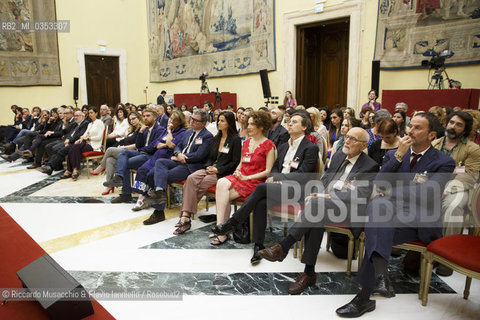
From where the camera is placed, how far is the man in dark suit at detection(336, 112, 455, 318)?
7.42ft

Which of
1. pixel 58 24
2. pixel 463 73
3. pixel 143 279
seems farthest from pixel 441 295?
pixel 58 24

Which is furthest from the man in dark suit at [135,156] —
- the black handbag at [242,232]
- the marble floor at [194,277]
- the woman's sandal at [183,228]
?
the black handbag at [242,232]

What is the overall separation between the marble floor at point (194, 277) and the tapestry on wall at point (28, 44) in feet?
33.4

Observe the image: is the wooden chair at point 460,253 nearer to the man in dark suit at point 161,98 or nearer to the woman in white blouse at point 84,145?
the woman in white blouse at point 84,145

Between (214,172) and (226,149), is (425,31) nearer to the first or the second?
(226,149)

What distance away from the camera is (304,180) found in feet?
10.4

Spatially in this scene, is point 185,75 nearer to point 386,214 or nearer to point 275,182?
point 275,182

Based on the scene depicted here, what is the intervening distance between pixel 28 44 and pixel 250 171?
492 inches

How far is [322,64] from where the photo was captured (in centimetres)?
1075

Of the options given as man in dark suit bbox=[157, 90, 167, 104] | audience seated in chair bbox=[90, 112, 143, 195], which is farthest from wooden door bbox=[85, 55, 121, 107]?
audience seated in chair bbox=[90, 112, 143, 195]

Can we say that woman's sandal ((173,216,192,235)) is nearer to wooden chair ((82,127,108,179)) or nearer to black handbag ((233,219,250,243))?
black handbag ((233,219,250,243))

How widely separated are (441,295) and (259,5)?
10.0 metres

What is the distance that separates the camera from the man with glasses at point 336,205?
2600 millimetres

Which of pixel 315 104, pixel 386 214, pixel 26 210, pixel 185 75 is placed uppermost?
pixel 185 75
